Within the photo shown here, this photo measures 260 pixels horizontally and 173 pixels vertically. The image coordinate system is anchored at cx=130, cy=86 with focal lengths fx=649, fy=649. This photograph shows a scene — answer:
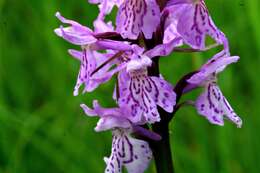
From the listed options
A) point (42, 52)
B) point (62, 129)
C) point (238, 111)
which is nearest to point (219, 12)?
point (238, 111)

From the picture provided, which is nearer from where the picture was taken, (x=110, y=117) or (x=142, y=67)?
(x=142, y=67)

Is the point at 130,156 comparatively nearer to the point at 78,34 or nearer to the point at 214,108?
the point at 214,108

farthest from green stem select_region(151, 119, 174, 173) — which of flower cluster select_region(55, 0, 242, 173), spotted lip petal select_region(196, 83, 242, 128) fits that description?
spotted lip petal select_region(196, 83, 242, 128)

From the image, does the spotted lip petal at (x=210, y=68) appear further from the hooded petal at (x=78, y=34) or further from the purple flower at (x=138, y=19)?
the hooded petal at (x=78, y=34)

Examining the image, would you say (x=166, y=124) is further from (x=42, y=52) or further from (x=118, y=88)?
(x=42, y=52)

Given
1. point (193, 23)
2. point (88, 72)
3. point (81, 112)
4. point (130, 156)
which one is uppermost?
point (193, 23)

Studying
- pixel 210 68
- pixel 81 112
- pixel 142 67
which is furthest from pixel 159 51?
pixel 81 112
